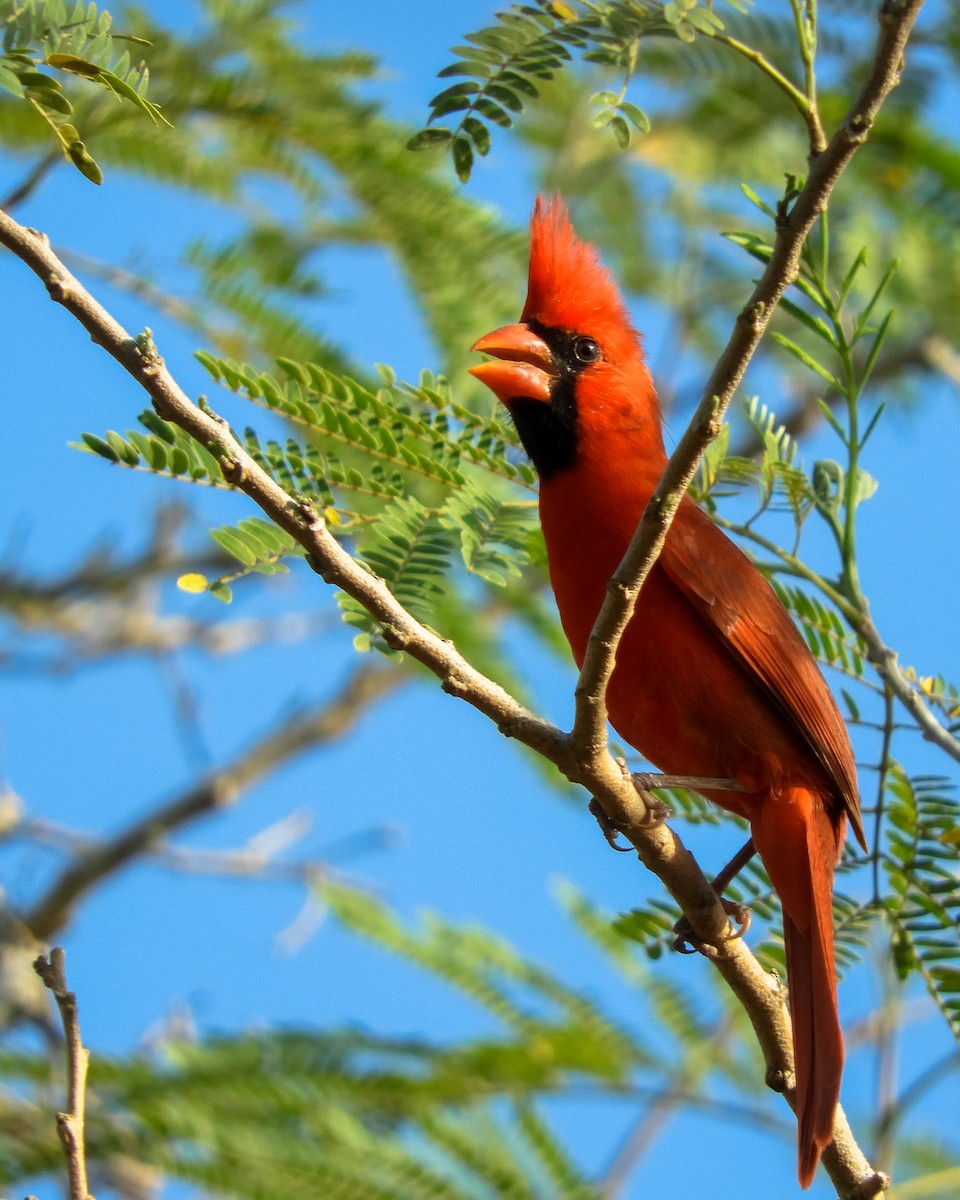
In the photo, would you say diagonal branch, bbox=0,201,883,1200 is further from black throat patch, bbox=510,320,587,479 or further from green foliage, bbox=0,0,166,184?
black throat patch, bbox=510,320,587,479

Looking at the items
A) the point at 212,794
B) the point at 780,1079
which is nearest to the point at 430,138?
the point at 780,1079

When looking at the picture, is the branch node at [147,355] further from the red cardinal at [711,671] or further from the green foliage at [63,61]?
the red cardinal at [711,671]

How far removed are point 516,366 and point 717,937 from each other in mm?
1128

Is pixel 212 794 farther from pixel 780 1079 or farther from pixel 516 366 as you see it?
pixel 780 1079

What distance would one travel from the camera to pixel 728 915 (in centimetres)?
229

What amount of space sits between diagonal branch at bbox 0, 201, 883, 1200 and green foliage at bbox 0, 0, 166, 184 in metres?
0.13

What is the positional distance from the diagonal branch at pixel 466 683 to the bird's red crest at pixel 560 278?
1.15 m

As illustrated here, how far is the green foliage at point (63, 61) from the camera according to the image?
147cm

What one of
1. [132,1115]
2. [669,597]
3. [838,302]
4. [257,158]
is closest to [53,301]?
[838,302]

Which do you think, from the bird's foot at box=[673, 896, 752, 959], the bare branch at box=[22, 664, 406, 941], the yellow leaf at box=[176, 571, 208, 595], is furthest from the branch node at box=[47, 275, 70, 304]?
the bare branch at box=[22, 664, 406, 941]

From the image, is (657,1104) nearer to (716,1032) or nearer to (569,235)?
(716,1032)

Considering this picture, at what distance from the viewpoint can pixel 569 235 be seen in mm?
2799

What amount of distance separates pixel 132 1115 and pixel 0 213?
80.2 inches

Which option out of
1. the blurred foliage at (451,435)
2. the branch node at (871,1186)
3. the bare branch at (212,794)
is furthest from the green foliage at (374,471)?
the bare branch at (212,794)
